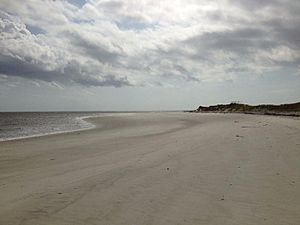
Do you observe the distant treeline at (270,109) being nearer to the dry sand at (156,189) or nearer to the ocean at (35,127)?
the ocean at (35,127)

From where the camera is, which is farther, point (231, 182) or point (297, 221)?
point (231, 182)

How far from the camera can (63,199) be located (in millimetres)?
5852

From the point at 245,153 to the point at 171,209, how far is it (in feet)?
19.3

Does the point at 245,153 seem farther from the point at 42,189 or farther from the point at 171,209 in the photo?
the point at 42,189

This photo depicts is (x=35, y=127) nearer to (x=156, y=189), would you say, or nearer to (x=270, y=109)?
(x=156, y=189)

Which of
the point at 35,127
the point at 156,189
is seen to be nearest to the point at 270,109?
the point at 35,127

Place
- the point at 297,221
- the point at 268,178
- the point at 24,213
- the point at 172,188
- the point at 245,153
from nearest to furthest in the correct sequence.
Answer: the point at 297,221 → the point at 24,213 → the point at 172,188 → the point at 268,178 → the point at 245,153

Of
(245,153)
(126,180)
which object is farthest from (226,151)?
(126,180)

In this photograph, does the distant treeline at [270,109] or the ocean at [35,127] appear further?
the distant treeline at [270,109]

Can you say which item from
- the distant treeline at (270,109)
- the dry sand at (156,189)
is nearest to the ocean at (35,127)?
the dry sand at (156,189)

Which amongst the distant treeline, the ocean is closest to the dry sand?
the ocean

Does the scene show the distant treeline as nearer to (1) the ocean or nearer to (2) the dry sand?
(1) the ocean

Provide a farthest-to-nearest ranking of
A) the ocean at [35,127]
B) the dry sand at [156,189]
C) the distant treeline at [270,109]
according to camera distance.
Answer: the distant treeline at [270,109] → the ocean at [35,127] → the dry sand at [156,189]

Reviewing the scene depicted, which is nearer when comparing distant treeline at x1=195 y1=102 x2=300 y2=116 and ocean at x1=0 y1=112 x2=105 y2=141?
ocean at x1=0 y1=112 x2=105 y2=141
